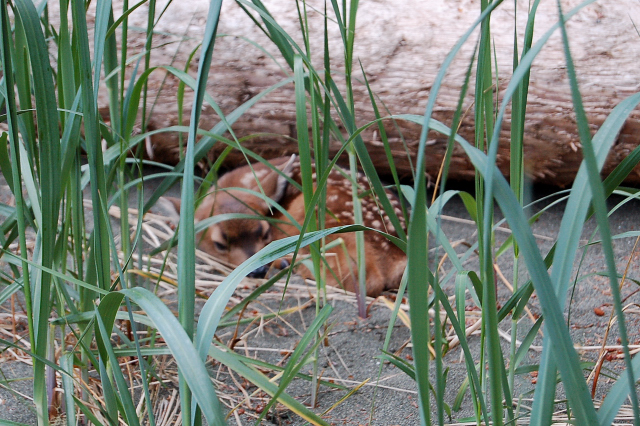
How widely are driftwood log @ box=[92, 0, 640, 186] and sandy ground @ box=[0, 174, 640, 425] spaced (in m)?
0.53

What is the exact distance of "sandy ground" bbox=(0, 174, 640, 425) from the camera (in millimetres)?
1330

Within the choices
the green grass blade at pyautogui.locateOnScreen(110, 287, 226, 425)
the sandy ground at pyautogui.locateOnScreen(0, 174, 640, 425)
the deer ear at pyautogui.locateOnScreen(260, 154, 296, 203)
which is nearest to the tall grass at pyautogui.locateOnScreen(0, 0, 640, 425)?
the green grass blade at pyautogui.locateOnScreen(110, 287, 226, 425)

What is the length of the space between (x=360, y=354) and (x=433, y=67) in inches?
53.6

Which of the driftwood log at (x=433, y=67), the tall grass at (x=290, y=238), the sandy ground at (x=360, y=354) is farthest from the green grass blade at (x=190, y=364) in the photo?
the driftwood log at (x=433, y=67)

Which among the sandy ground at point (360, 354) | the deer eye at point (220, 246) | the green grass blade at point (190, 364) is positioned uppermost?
the green grass blade at point (190, 364)

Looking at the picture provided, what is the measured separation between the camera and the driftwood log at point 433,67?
2.25 metres

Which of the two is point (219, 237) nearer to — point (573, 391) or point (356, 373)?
point (356, 373)

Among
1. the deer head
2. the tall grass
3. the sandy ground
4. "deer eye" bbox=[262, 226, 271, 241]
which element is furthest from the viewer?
"deer eye" bbox=[262, 226, 271, 241]

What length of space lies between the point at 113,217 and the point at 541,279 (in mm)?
2518

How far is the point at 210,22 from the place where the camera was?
0.68 metres

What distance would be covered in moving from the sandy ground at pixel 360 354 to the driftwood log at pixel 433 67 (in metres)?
0.53

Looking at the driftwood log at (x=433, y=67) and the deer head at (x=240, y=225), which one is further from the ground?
the driftwood log at (x=433, y=67)

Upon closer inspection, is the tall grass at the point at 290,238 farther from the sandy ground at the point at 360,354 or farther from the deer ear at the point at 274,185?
the deer ear at the point at 274,185

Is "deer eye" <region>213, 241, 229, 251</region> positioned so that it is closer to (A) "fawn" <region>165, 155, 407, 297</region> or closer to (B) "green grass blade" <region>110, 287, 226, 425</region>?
(A) "fawn" <region>165, 155, 407, 297</region>
